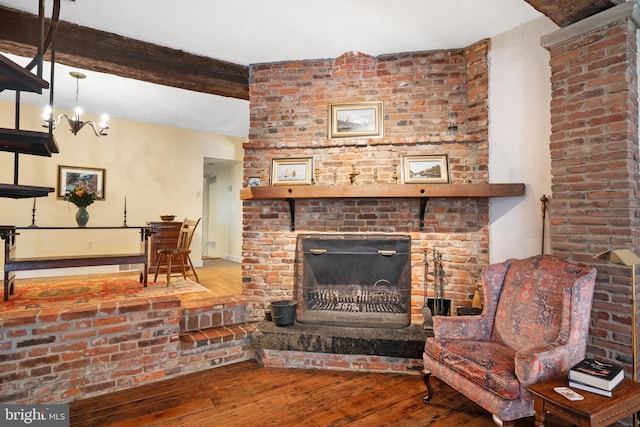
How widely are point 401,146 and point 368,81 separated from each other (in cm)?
75

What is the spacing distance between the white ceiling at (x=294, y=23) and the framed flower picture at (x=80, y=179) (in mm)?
1818

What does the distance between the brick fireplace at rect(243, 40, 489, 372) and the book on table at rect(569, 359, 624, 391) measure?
4.21 ft

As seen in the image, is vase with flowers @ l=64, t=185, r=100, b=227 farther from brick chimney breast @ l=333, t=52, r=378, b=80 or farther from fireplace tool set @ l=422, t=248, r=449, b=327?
fireplace tool set @ l=422, t=248, r=449, b=327

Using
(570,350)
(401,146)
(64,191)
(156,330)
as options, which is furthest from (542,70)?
(64,191)

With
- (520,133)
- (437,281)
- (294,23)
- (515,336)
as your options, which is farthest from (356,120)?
(515,336)

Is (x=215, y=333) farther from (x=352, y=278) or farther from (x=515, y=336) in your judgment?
(x=515, y=336)

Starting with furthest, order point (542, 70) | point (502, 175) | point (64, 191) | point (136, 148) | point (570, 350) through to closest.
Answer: point (136, 148)
point (64, 191)
point (502, 175)
point (542, 70)
point (570, 350)

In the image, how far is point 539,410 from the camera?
1.62 metres

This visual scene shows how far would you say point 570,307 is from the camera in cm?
183

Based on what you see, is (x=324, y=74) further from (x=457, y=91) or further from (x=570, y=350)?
(x=570, y=350)

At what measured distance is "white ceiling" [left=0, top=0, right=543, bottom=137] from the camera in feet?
8.43

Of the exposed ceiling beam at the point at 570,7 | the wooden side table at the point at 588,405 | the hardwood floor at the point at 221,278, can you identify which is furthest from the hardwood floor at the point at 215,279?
the exposed ceiling beam at the point at 570,7

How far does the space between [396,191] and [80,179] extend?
16.1 feet

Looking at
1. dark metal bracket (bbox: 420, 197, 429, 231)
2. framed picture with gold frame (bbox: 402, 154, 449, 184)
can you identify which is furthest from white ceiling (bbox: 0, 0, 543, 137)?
dark metal bracket (bbox: 420, 197, 429, 231)
